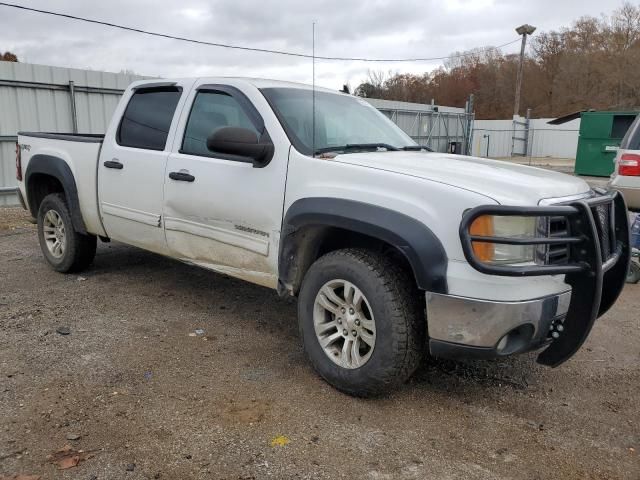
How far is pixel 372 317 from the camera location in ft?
9.98

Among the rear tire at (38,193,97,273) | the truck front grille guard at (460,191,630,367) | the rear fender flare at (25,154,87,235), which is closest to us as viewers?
the truck front grille guard at (460,191,630,367)

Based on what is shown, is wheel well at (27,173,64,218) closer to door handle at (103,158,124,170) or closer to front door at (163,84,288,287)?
door handle at (103,158,124,170)

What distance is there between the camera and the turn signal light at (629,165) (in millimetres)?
6664

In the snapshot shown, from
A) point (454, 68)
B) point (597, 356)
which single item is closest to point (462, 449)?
point (597, 356)

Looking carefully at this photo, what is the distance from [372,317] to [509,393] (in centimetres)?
108

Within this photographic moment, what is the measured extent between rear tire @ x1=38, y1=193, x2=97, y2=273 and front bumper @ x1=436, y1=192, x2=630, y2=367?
13.1 feet

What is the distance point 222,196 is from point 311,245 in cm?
78

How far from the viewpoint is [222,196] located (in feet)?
12.7

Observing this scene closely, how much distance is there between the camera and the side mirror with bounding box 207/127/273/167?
3.44 m

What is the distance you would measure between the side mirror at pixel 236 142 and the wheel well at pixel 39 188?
303 cm

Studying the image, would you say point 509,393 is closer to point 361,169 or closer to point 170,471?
point 361,169

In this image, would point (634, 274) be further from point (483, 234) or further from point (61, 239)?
point (61, 239)

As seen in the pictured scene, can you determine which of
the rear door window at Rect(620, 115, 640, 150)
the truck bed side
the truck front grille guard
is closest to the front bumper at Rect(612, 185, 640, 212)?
the rear door window at Rect(620, 115, 640, 150)

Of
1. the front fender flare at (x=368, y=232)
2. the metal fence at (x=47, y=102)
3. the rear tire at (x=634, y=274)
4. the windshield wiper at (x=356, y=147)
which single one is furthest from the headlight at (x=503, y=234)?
the metal fence at (x=47, y=102)
